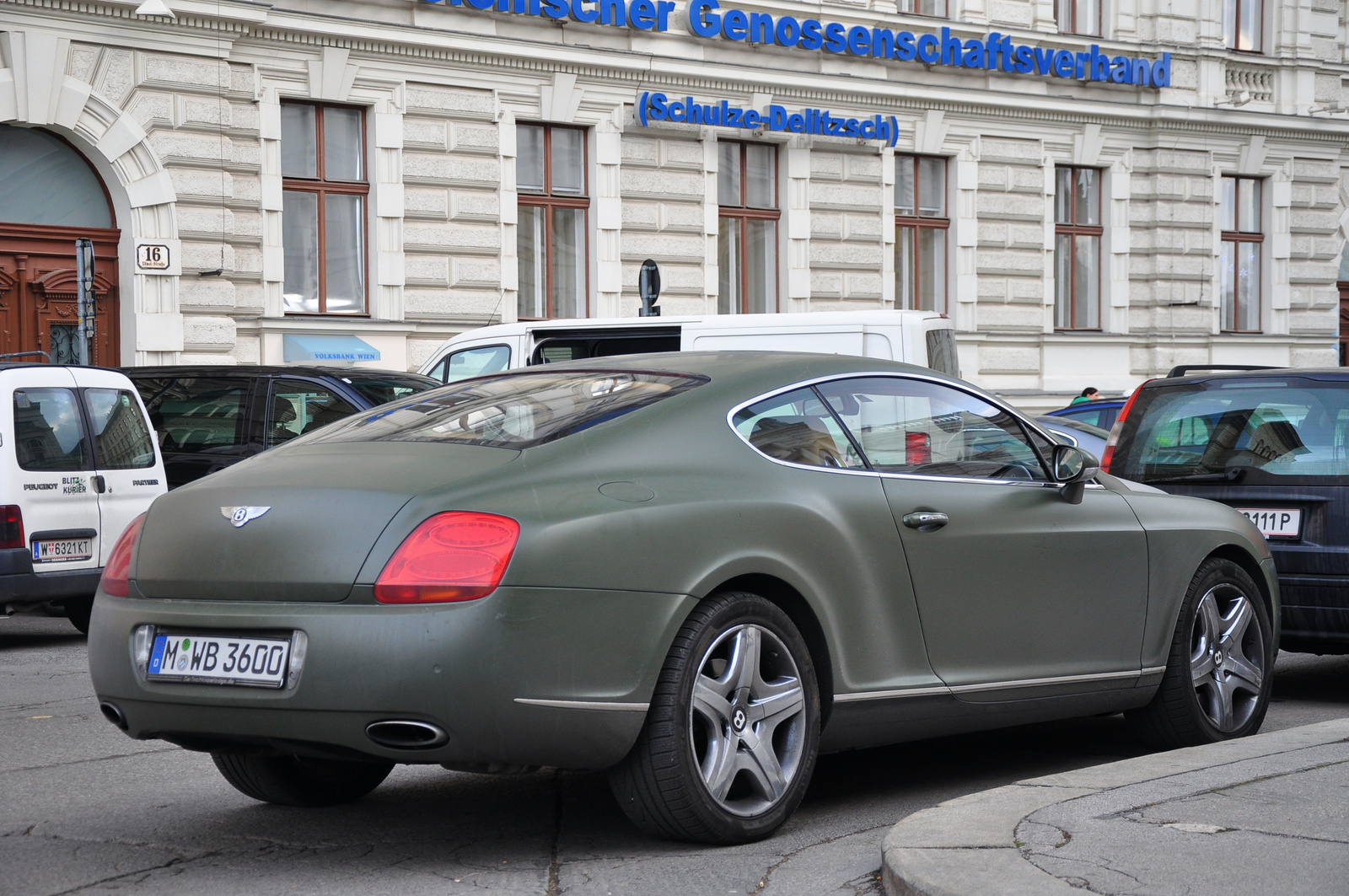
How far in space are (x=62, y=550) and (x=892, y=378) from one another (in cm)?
650

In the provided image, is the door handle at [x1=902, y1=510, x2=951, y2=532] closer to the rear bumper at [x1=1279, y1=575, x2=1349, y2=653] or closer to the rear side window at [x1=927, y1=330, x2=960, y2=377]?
the rear bumper at [x1=1279, y1=575, x2=1349, y2=653]

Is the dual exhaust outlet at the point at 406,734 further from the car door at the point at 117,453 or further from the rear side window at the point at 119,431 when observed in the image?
the rear side window at the point at 119,431

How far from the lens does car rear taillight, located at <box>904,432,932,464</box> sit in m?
5.73

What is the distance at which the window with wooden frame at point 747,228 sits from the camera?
82.3 ft

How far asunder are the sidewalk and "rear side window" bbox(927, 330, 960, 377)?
9.49 m

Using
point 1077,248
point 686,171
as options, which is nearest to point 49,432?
point 686,171

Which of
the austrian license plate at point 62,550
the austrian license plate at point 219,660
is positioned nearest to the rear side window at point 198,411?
the austrian license plate at point 62,550

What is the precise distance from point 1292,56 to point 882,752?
26767 millimetres

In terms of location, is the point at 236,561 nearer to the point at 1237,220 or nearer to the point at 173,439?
the point at 173,439

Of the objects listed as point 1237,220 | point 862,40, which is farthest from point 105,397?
point 1237,220

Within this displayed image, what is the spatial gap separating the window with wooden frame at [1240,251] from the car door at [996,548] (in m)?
25.0

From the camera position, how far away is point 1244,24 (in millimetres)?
30156

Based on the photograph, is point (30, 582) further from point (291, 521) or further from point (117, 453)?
point (291, 521)

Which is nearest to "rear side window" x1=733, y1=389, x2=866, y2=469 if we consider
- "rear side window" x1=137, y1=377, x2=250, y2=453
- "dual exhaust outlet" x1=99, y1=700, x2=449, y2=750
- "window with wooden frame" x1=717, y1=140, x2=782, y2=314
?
"dual exhaust outlet" x1=99, y1=700, x2=449, y2=750
